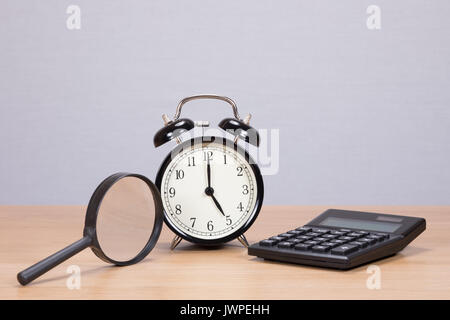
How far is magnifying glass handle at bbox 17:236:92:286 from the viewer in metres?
0.90

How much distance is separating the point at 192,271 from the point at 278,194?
57.0 inches

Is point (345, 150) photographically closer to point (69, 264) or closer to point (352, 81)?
point (352, 81)

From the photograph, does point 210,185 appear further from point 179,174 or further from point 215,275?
point 215,275

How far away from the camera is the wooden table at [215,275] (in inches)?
34.2

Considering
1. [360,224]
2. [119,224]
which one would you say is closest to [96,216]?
[119,224]

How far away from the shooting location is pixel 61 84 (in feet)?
7.79

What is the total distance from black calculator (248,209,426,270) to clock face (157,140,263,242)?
11 centimetres

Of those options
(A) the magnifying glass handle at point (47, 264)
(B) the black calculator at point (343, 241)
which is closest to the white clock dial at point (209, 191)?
(B) the black calculator at point (343, 241)

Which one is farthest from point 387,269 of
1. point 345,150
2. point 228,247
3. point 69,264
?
point 345,150

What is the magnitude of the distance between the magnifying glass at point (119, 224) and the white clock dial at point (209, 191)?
0.06m

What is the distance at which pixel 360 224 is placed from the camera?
115cm

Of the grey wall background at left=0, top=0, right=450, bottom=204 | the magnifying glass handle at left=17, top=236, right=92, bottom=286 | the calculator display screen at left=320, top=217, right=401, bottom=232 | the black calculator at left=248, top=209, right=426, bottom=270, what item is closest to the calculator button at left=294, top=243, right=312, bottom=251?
the black calculator at left=248, top=209, right=426, bottom=270

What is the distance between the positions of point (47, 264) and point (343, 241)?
16.3 inches
